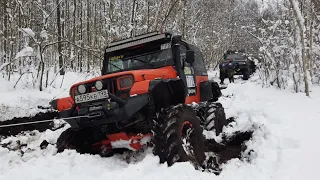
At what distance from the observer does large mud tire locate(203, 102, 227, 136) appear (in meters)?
6.64

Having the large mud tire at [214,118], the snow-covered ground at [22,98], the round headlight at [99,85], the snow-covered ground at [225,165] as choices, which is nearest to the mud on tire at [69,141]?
the snow-covered ground at [225,165]

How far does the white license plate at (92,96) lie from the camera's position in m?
4.70

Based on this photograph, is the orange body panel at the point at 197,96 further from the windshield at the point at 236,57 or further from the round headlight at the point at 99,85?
the windshield at the point at 236,57

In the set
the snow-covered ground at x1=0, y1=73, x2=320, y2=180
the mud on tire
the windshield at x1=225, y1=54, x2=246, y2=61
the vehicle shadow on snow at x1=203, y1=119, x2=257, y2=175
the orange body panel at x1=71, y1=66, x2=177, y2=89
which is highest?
the windshield at x1=225, y1=54, x2=246, y2=61

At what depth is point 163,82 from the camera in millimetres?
4965

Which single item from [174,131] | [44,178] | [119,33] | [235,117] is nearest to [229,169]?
[174,131]

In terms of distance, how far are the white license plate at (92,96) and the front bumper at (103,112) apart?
0.08 meters

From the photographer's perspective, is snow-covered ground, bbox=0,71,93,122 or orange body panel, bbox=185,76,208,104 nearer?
orange body panel, bbox=185,76,208,104

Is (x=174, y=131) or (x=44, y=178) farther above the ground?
(x=174, y=131)

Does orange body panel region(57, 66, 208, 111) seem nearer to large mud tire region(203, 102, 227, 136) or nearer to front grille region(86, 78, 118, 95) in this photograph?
front grille region(86, 78, 118, 95)

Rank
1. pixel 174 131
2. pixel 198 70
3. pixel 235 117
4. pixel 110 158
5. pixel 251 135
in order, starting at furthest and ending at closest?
pixel 235 117, pixel 198 70, pixel 251 135, pixel 110 158, pixel 174 131

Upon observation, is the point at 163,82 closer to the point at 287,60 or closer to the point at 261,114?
the point at 261,114

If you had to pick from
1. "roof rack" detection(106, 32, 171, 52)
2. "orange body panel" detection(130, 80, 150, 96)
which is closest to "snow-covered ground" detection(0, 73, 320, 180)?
"orange body panel" detection(130, 80, 150, 96)

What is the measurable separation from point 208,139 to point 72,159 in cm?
284
